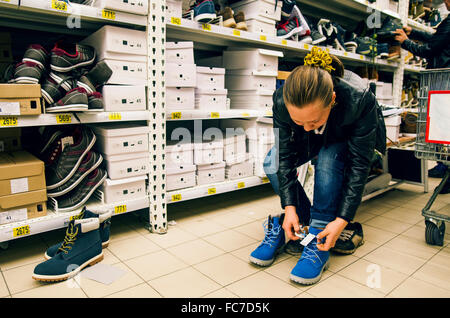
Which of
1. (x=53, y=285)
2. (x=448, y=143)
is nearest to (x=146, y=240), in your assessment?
(x=53, y=285)

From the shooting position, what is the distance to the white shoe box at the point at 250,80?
2.42 meters

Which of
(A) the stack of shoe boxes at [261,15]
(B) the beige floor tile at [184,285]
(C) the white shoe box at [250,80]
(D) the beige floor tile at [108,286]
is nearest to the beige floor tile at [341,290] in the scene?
(B) the beige floor tile at [184,285]

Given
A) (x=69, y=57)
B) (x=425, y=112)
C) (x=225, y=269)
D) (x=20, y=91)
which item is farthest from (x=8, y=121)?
(x=425, y=112)

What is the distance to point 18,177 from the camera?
1482mm

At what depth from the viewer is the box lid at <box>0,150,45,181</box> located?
146 cm

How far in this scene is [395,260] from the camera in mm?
1566

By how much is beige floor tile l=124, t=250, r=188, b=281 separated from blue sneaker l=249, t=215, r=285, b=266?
0.32 m

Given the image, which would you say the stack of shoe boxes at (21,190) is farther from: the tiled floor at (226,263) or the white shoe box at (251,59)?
the white shoe box at (251,59)

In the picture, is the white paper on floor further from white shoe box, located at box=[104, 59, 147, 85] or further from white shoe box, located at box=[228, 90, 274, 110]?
white shoe box, located at box=[228, 90, 274, 110]

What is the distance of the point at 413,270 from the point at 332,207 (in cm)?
46

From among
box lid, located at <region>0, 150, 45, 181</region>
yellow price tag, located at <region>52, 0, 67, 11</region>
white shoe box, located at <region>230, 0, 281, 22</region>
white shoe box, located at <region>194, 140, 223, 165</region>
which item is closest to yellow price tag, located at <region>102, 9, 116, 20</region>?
yellow price tag, located at <region>52, 0, 67, 11</region>

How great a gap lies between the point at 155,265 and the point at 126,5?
4.04 ft

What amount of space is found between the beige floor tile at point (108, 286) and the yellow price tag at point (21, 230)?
335 mm

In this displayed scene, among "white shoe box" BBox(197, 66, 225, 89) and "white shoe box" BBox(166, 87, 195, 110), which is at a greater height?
"white shoe box" BBox(197, 66, 225, 89)
